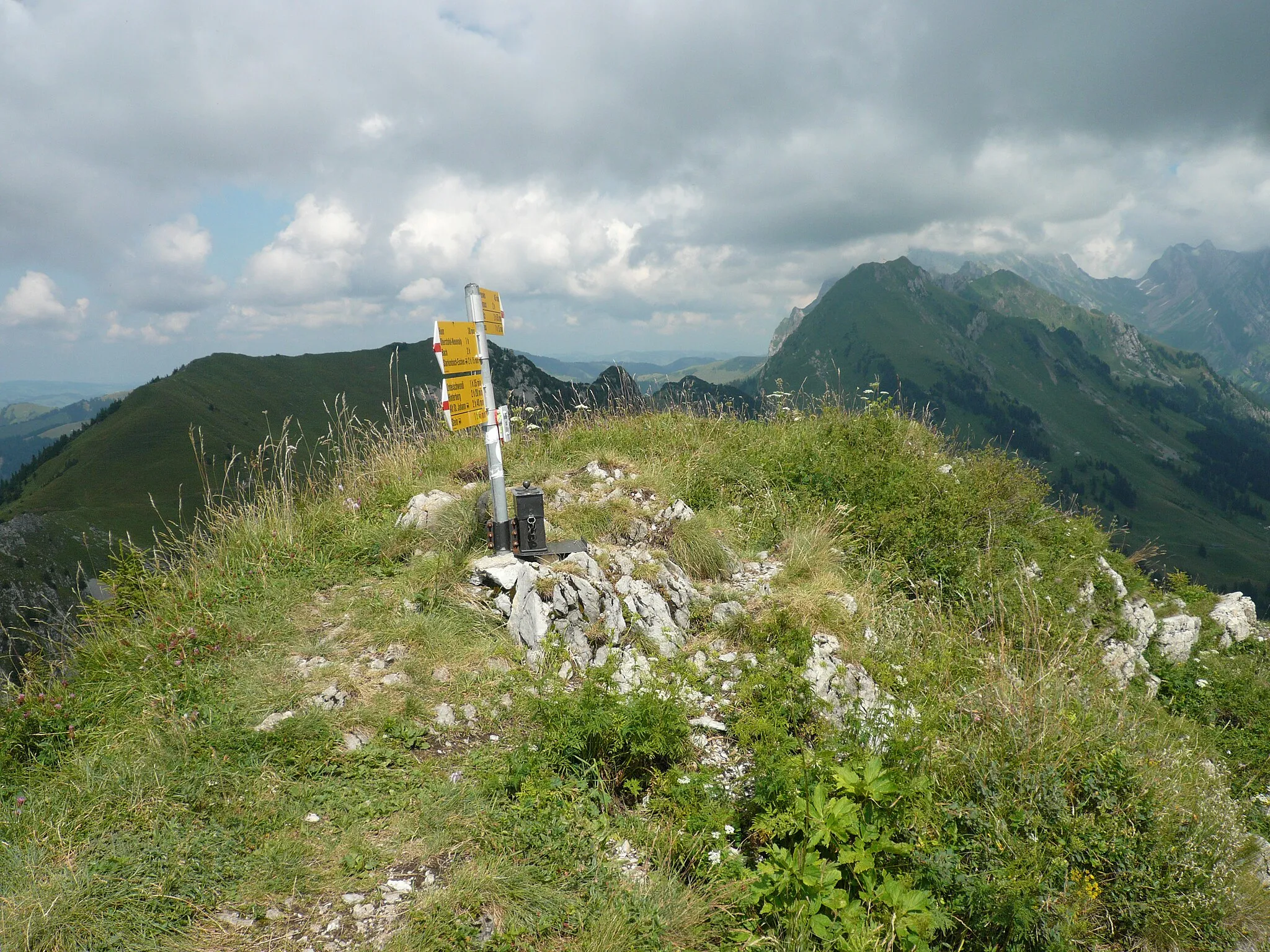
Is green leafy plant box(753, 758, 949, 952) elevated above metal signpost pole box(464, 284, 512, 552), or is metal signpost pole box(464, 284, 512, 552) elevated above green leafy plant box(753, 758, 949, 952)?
metal signpost pole box(464, 284, 512, 552)

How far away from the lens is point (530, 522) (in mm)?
7434

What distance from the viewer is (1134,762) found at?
4.74 m

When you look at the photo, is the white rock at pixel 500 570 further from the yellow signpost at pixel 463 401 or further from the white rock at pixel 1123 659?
the white rock at pixel 1123 659

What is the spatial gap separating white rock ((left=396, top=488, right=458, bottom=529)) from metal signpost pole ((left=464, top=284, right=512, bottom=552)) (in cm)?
129

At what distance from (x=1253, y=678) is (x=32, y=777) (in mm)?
16749

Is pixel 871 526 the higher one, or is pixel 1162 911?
pixel 871 526

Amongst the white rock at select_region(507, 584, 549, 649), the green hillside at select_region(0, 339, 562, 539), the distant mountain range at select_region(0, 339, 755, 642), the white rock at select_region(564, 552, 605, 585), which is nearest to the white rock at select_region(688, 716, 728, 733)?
the white rock at select_region(507, 584, 549, 649)

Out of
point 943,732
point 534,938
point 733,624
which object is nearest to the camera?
point 534,938

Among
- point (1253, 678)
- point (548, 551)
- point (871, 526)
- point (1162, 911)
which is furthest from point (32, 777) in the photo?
point (1253, 678)

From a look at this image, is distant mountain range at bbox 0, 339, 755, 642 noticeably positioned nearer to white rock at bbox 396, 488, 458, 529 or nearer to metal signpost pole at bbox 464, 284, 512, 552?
white rock at bbox 396, 488, 458, 529

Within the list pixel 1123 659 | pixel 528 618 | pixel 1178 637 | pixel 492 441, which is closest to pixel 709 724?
pixel 528 618

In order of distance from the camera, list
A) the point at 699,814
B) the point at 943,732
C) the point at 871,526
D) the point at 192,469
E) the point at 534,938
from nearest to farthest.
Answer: the point at 534,938 < the point at 699,814 < the point at 943,732 < the point at 871,526 < the point at 192,469

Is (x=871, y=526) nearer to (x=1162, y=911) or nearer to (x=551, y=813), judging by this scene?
(x=1162, y=911)

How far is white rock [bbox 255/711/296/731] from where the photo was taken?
5000mm
